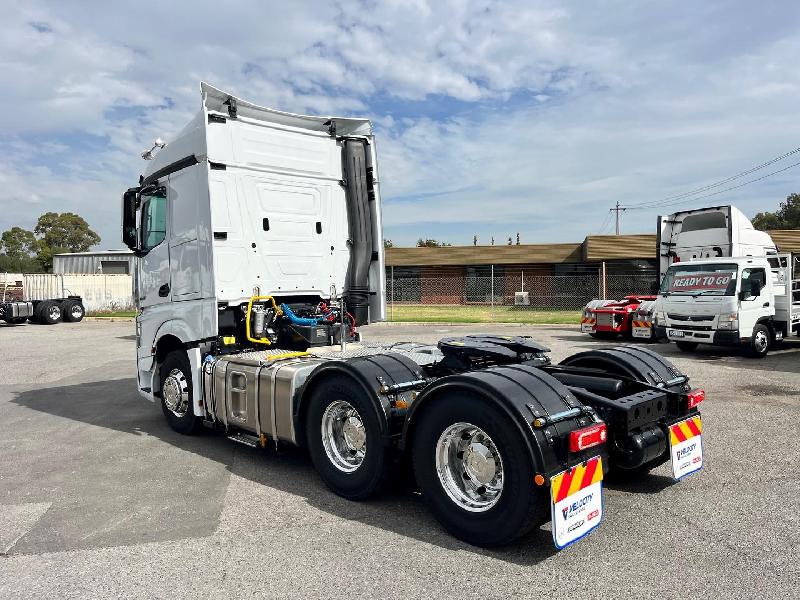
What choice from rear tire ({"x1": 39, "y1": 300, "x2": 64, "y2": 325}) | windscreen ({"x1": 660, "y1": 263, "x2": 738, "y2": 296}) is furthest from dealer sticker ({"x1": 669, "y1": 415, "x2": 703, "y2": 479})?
rear tire ({"x1": 39, "y1": 300, "x2": 64, "y2": 325})

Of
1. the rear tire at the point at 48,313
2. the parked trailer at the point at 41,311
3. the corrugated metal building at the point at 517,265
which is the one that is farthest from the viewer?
the corrugated metal building at the point at 517,265

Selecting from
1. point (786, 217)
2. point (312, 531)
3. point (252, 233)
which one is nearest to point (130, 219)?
point (252, 233)

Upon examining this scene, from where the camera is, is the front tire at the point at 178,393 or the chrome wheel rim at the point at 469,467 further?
the front tire at the point at 178,393

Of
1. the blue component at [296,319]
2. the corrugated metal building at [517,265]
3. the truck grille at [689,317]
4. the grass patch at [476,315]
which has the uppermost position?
the corrugated metal building at [517,265]

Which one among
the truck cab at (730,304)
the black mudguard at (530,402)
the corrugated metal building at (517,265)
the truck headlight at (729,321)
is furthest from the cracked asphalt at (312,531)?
the corrugated metal building at (517,265)

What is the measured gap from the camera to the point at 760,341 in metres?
13.8

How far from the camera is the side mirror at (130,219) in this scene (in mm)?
7384

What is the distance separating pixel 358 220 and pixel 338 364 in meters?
3.07

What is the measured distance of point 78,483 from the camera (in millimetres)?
5418

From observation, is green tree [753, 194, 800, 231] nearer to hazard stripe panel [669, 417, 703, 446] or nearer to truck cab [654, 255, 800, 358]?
truck cab [654, 255, 800, 358]

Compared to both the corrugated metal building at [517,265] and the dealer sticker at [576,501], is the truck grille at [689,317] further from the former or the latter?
the corrugated metal building at [517,265]

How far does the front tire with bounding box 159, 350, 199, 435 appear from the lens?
22.3 feet

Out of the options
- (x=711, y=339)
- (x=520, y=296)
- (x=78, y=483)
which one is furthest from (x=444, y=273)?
(x=78, y=483)

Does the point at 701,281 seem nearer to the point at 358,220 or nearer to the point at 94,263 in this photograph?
the point at 358,220
